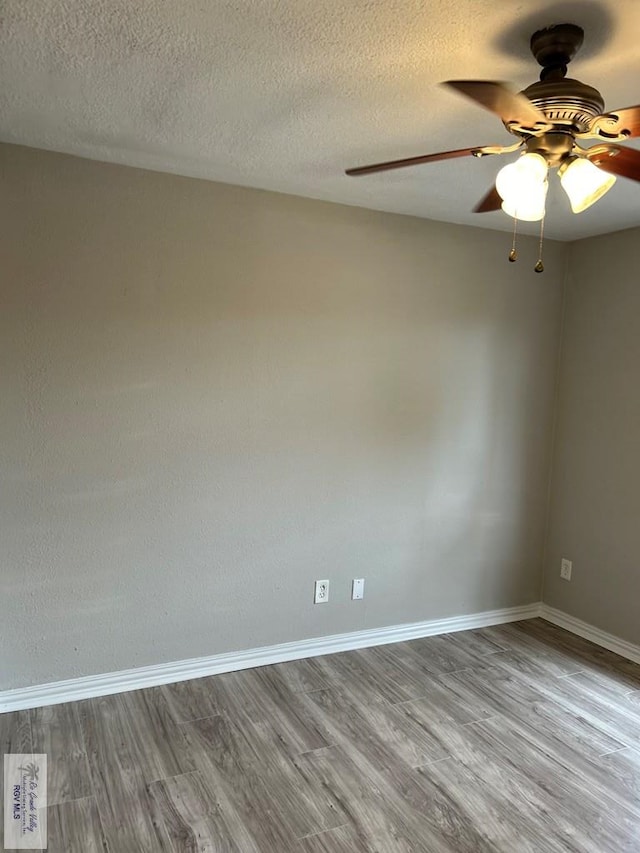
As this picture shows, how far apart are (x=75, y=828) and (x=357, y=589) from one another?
1.68 metres

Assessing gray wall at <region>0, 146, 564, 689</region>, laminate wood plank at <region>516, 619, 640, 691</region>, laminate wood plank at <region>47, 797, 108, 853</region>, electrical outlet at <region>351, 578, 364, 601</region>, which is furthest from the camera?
electrical outlet at <region>351, 578, 364, 601</region>

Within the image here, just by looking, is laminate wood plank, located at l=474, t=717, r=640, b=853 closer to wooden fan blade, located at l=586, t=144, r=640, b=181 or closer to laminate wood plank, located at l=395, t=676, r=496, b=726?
laminate wood plank, located at l=395, t=676, r=496, b=726

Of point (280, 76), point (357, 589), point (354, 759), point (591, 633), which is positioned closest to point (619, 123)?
point (280, 76)

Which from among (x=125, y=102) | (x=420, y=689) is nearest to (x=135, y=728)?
(x=420, y=689)

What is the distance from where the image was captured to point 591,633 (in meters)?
3.46

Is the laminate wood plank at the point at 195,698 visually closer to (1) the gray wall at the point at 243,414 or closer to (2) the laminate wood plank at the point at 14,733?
(1) the gray wall at the point at 243,414

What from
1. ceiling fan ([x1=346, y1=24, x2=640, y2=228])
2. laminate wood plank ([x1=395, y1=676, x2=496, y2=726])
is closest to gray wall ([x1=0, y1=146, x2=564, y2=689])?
laminate wood plank ([x1=395, y1=676, x2=496, y2=726])

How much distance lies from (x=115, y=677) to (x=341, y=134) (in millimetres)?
2388

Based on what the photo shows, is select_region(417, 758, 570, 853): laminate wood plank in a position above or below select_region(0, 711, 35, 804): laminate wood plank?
below

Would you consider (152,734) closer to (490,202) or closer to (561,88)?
(490,202)

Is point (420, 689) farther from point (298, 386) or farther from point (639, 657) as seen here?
point (298, 386)

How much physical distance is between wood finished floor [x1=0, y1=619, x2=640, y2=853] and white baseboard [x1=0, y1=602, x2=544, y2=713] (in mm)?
52

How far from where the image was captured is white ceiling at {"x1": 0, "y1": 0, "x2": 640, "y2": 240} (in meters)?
1.46

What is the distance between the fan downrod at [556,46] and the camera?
4.85 feet
